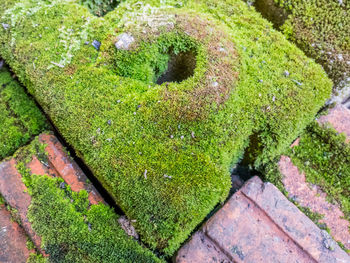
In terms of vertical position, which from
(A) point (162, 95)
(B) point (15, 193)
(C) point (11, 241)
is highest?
(A) point (162, 95)

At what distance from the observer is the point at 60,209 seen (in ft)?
5.86

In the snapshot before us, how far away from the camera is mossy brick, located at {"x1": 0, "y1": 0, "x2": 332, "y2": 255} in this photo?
170 centimetres

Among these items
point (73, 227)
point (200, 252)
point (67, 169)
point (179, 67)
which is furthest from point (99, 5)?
point (200, 252)

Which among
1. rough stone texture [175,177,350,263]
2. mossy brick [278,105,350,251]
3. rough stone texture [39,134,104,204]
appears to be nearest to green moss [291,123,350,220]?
mossy brick [278,105,350,251]

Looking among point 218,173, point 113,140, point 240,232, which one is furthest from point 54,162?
point 240,232

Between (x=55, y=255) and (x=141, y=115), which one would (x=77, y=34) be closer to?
(x=141, y=115)

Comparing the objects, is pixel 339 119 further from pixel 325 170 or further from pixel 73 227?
pixel 73 227

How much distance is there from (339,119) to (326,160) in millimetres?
400

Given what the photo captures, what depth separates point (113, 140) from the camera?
5.94 feet

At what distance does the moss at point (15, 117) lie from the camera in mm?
2188

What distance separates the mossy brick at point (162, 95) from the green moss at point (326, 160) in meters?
0.21

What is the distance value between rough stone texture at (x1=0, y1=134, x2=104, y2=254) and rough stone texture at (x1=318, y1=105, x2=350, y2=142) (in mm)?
2079

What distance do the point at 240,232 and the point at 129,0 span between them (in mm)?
2245

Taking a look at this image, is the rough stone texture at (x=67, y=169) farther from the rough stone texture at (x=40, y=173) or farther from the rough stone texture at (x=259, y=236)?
the rough stone texture at (x=259, y=236)
